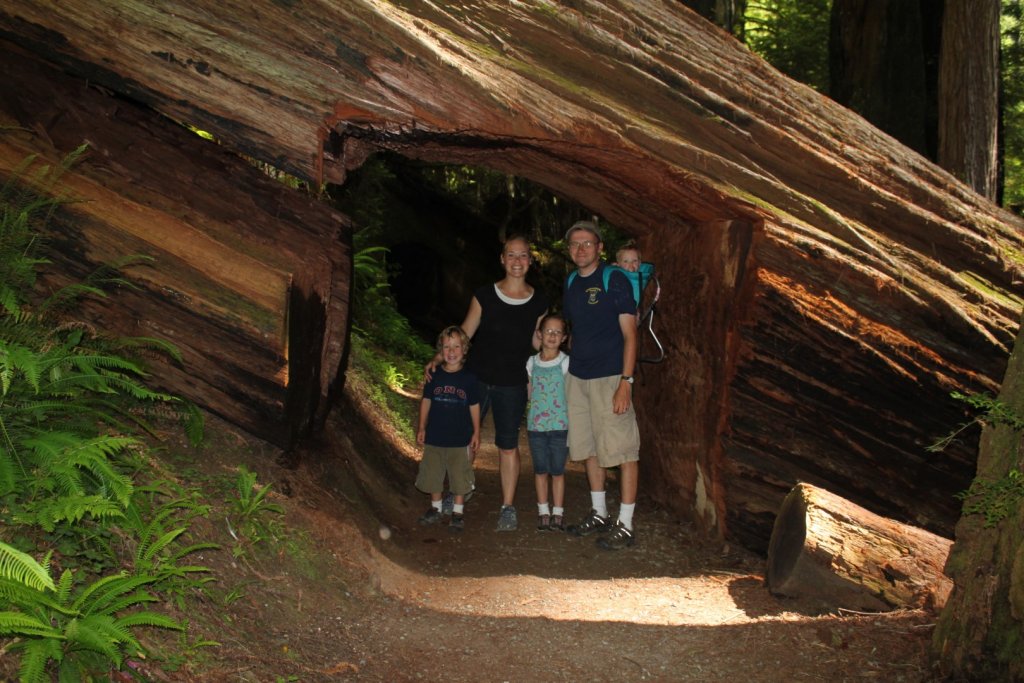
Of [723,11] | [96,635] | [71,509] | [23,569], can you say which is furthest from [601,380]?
[723,11]

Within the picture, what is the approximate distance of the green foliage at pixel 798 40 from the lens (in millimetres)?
15969

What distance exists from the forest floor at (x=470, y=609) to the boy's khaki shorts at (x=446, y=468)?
37cm

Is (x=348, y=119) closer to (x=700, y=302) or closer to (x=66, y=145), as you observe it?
(x=66, y=145)

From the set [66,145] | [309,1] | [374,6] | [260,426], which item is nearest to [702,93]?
[374,6]

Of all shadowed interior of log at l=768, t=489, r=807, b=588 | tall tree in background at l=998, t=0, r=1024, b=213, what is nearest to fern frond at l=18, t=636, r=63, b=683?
shadowed interior of log at l=768, t=489, r=807, b=588

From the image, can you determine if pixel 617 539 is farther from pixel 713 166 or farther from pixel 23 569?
pixel 23 569

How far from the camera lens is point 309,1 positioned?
562 centimetres

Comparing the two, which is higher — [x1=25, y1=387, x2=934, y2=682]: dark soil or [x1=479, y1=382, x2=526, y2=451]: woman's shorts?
[x1=479, y1=382, x2=526, y2=451]: woman's shorts

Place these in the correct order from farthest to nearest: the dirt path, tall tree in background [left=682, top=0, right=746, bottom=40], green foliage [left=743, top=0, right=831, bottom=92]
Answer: green foliage [left=743, top=0, right=831, bottom=92] < tall tree in background [left=682, top=0, right=746, bottom=40] < the dirt path

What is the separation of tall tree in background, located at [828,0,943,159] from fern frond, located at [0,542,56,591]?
12746 millimetres

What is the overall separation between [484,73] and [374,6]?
2.89ft

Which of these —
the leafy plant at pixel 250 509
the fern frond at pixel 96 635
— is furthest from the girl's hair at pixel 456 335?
the fern frond at pixel 96 635

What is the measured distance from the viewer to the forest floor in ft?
14.2

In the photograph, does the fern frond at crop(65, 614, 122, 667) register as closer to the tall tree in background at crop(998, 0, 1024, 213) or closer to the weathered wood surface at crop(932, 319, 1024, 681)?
the weathered wood surface at crop(932, 319, 1024, 681)
